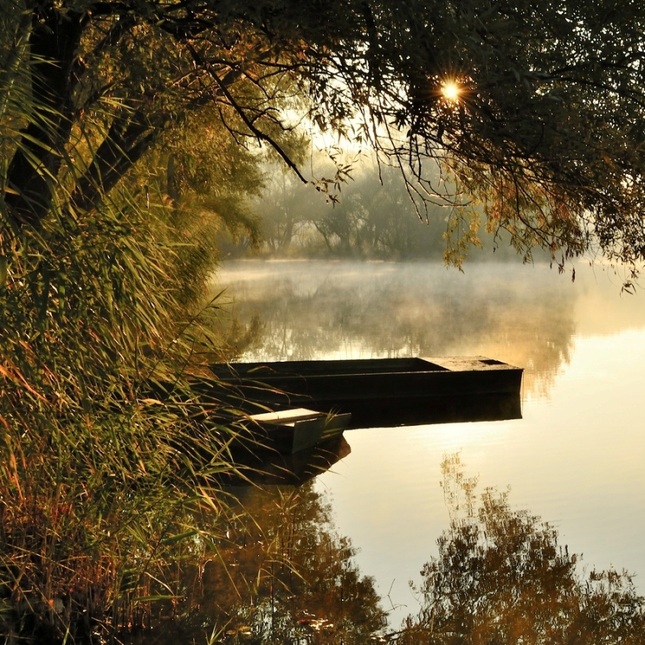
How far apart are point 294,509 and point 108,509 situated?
3.09 metres

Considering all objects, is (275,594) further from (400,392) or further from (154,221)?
(400,392)

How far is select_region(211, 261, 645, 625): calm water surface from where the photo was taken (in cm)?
674

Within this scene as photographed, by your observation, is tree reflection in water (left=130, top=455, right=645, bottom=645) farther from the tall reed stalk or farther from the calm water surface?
the tall reed stalk

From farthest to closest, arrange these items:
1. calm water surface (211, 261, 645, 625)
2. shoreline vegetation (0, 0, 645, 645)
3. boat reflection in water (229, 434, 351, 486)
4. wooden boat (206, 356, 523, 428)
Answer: wooden boat (206, 356, 523, 428) < boat reflection in water (229, 434, 351, 486) < calm water surface (211, 261, 645, 625) < shoreline vegetation (0, 0, 645, 645)

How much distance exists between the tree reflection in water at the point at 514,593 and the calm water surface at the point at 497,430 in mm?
140

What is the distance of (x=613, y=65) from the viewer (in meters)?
5.28

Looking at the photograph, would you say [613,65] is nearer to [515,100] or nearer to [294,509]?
[515,100]

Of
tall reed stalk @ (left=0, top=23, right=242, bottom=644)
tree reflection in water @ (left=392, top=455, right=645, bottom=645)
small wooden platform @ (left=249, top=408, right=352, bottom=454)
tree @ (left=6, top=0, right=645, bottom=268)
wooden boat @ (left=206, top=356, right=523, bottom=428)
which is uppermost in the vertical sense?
tree @ (left=6, top=0, right=645, bottom=268)

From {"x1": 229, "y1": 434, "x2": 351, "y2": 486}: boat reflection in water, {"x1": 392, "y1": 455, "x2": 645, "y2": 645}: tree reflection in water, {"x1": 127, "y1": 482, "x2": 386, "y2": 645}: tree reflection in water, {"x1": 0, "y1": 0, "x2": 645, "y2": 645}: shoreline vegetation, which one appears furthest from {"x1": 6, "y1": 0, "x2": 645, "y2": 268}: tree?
{"x1": 229, "y1": 434, "x2": 351, "y2": 486}: boat reflection in water

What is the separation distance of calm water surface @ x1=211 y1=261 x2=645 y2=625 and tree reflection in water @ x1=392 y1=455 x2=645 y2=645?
14 centimetres

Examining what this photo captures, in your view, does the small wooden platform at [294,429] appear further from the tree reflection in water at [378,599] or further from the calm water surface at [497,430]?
the tree reflection in water at [378,599]

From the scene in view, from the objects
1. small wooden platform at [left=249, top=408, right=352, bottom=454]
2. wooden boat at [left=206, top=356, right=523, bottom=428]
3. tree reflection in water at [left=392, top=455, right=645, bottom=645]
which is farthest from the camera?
wooden boat at [left=206, top=356, right=523, bottom=428]

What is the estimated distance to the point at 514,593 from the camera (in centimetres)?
555

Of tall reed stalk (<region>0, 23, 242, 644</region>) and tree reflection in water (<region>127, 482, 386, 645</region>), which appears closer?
tall reed stalk (<region>0, 23, 242, 644</region>)
